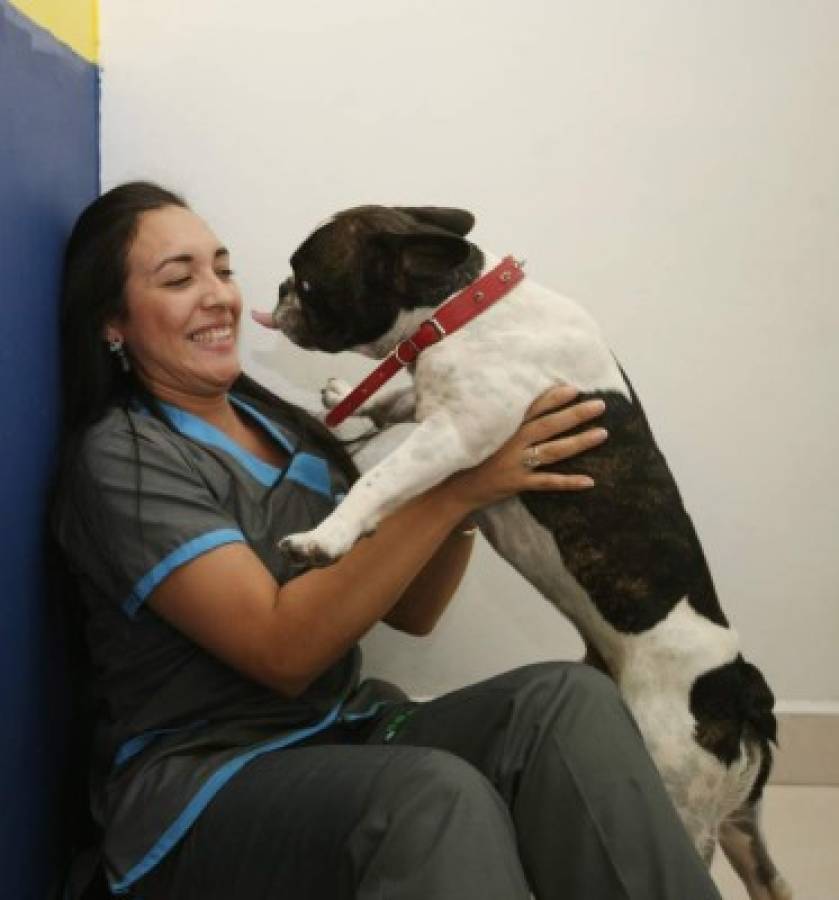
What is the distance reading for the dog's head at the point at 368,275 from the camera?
1.57 m

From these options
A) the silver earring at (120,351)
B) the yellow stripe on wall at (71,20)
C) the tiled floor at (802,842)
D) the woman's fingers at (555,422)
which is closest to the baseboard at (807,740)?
the tiled floor at (802,842)

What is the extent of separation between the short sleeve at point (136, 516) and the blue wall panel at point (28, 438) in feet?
0.31

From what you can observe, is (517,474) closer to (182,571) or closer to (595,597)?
(595,597)

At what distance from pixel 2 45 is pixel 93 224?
12.7 inches

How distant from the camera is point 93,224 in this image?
1.73 m

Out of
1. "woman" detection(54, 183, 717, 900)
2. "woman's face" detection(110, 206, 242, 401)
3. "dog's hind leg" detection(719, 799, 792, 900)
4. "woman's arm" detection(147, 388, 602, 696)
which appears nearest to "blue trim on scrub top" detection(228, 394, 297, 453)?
"woman" detection(54, 183, 717, 900)

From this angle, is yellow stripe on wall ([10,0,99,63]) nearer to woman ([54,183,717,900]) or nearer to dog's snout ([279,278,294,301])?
woman ([54,183,717,900])

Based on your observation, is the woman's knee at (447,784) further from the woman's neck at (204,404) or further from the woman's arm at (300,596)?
the woman's neck at (204,404)

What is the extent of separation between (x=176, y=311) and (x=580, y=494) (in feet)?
2.28

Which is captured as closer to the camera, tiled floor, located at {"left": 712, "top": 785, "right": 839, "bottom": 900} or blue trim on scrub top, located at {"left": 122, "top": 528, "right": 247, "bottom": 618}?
blue trim on scrub top, located at {"left": 122, "top": 528, "right": 247, "bottom": 618}

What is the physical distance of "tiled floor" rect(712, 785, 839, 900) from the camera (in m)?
2.05

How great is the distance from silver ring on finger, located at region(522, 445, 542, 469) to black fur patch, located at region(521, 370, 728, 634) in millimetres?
51

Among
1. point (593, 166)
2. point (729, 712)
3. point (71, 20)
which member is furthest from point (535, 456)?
point (71, 20)

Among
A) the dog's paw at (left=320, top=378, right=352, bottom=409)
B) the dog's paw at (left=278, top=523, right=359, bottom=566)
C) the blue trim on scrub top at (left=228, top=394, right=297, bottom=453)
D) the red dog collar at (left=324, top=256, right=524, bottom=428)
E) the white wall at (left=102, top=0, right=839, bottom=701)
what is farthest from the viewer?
the white wall at (left=102, top=0, right=839, bottom=701)
